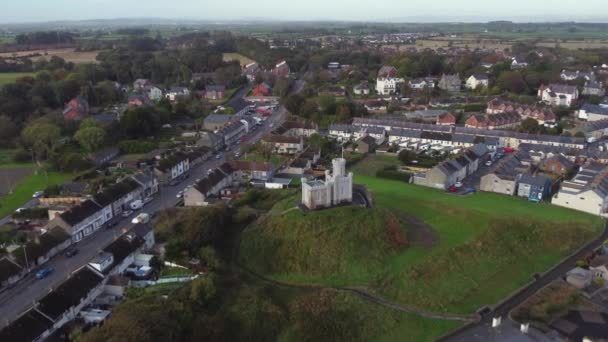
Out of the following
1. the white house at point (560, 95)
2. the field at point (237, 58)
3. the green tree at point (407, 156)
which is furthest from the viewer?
the field at point (237, 58)

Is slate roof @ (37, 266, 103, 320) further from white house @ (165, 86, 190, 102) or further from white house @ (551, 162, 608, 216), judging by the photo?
white house @ (165, 86, 190, 102)

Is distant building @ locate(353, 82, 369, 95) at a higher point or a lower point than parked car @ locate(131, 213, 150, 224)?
higher

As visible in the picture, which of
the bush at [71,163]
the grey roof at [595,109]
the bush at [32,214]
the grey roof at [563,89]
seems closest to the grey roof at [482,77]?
the grey roof at [563,89]

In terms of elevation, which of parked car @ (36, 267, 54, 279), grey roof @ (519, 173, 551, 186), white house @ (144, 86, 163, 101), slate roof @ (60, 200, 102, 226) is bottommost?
parked car @ (36, 267, 54, 279)

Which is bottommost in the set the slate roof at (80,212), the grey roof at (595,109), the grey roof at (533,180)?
the slate roof at (80,212)

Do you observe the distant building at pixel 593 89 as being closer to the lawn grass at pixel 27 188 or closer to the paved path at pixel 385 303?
the paved path at pixel 385 303

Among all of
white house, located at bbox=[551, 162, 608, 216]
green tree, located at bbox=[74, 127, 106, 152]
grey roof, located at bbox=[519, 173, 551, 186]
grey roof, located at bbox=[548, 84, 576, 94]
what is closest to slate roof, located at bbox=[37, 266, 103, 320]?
green tree, located at bbox=[74, 127, 106, 152]

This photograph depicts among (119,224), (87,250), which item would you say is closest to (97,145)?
(119,224)
